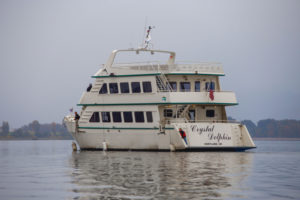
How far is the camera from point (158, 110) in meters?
30.0

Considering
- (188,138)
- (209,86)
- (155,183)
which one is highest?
(209,86)

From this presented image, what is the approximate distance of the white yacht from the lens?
2895cm

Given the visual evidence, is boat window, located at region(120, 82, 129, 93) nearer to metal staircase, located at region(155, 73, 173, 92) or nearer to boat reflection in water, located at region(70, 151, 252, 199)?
metal staircase, located at region(155, 73, 173, 92)

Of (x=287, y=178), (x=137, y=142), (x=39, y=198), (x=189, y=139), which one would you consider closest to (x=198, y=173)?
(x=287, y=178)

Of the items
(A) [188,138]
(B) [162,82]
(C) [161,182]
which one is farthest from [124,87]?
(C) [161,182]

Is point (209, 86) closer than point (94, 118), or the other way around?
point (209, 86)

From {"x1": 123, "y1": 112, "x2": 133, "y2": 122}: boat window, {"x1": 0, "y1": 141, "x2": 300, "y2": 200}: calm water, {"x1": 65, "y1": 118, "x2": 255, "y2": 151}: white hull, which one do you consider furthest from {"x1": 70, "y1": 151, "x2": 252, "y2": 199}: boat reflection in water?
{"x1": 123, "y1": 112, "x2": 133, "y2": 122}: boat window

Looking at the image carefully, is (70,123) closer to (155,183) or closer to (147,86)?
(147,86)

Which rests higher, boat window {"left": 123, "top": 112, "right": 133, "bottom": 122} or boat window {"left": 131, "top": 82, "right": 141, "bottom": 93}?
boat window {"left": 131, "top": 82, "right": 141, "bottom": 93}

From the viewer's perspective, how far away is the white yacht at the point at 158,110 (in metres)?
29.0

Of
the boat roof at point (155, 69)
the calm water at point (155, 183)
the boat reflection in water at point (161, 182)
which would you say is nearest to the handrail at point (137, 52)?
the boat roof at point (155, 69)

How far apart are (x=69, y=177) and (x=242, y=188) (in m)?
5.72

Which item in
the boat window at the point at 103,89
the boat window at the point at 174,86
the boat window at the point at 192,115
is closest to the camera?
the boat window at the point at 174,86

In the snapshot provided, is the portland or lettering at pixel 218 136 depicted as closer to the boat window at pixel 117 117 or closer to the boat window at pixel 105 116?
the boat window at pixel 117 117
